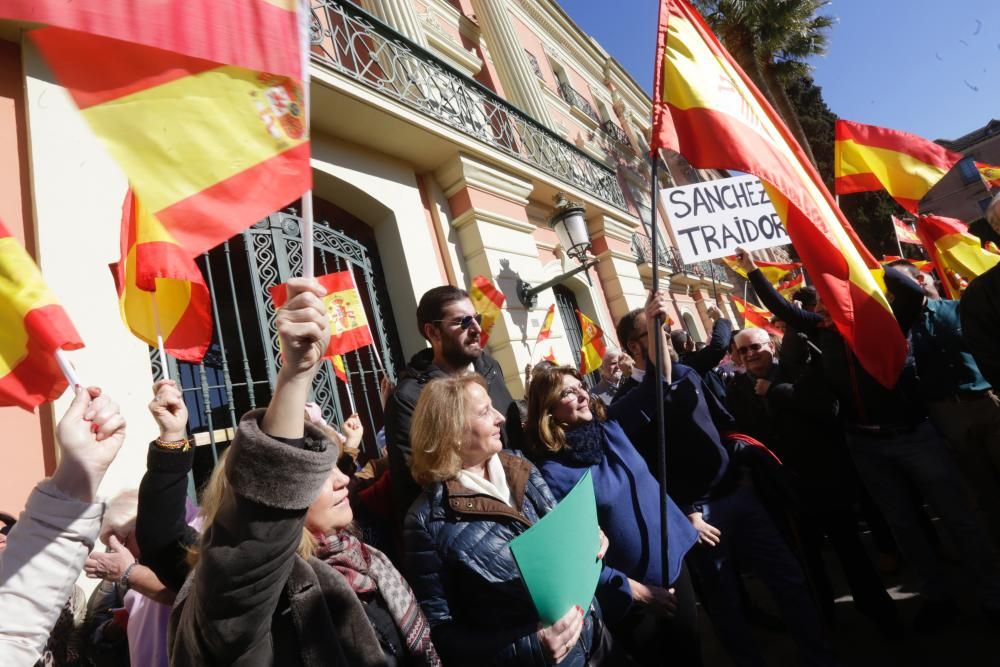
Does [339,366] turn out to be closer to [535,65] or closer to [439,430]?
[439,430]

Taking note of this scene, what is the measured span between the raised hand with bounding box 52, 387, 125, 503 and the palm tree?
18.3 meters

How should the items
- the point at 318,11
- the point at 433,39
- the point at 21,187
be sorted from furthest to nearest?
the point at 433,39
the point at 318,11
the point at 21,187

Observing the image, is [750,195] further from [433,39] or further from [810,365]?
[433,39]

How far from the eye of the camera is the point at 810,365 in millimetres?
3070

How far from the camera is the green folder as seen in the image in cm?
125

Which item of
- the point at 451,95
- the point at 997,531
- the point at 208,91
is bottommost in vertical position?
the point at 997,531

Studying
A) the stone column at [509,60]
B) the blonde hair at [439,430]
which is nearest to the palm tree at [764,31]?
the stone column at [509,60]

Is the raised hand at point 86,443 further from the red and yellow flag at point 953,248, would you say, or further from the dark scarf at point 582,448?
the red and yellow flag at point 953,248

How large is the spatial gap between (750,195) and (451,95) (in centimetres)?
404

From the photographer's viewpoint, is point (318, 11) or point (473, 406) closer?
point (473, 406)

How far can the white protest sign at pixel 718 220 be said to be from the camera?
372cm

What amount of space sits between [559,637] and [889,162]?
13.2ft

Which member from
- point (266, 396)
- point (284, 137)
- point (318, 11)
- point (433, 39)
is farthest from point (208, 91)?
point (433, 39)

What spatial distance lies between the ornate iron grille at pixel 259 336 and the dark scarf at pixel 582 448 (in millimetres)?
2315
